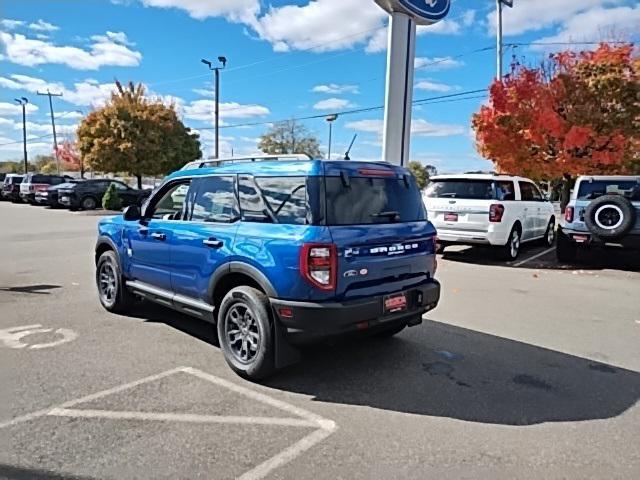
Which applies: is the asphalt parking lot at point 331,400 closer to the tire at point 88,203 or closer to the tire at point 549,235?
the tire at point 549,235

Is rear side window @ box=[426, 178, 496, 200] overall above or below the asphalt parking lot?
above

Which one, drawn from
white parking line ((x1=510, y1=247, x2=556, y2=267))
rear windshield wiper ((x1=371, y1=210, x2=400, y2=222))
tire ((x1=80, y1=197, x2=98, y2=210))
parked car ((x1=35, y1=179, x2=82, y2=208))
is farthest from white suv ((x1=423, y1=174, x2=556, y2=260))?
parked car ((x1=35, y1=179, x2=82, y2=208))

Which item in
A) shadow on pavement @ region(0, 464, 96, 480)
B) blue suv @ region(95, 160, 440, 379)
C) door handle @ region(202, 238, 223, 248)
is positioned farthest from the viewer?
door handle @ region(202, 238, 223, 248)

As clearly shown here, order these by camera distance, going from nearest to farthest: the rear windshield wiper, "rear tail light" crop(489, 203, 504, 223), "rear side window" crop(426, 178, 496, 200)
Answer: the rear windshield wiper → "rear tail light" crop(489, 203, 504, 223) → "rear side window" crop(426, 178, 496, 200)

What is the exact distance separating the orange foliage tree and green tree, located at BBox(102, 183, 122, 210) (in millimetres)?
17913

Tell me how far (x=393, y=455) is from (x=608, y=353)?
3.14 meters

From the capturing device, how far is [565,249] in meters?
11.0

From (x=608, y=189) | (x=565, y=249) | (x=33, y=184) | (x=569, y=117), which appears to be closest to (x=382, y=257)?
(x=608, y=189)

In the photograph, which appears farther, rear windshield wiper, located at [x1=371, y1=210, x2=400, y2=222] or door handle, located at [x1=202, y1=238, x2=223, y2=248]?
door handle, located at [x1=202, y1=238, x2=223, y2=248]

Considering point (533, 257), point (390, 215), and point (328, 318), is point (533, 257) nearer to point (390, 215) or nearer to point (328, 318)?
point (390, 215)

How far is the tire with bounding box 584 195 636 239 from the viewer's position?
9.34 metres

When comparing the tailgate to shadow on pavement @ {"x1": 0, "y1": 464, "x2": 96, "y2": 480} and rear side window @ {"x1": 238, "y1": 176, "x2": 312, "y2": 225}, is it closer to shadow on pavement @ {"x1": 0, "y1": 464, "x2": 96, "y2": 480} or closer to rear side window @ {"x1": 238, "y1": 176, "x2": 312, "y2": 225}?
rear side window @ {"x1": 238, "y1": 176, "x2": 312, "y2": 225}

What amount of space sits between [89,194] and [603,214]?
24488 millimetres

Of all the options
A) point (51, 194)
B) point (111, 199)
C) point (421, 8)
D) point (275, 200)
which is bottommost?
point (111, 199)
